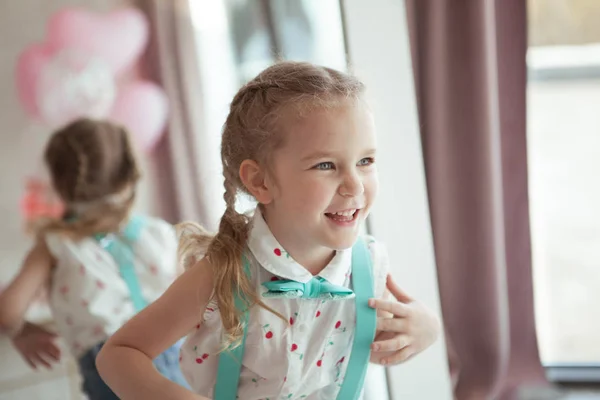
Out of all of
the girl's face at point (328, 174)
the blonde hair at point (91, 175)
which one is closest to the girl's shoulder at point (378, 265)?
the girl's face at point (328, 174)

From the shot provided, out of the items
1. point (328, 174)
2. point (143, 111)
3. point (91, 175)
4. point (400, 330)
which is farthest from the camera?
point (143, 111)

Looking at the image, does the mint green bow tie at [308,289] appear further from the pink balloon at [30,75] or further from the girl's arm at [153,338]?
the pink balloon at [30,75]

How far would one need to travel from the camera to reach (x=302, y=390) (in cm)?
104

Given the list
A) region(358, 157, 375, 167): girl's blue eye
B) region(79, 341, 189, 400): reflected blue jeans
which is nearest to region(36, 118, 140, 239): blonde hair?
region(79, 341, 189, 400): reflected blue jeans

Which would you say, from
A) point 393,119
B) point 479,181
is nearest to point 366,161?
point 393,119

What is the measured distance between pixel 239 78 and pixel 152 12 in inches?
10.7

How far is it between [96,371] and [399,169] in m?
0.76

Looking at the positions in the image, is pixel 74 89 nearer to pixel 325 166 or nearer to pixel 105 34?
pixel 105 34

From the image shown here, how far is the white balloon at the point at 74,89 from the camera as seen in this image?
1.68 m

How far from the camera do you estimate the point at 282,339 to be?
1009mm

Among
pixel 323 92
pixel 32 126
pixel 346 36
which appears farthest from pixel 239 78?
pixel 323 92

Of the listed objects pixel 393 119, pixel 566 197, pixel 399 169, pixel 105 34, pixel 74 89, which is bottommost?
pixel 566 197

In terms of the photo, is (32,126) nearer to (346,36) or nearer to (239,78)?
(239,78)

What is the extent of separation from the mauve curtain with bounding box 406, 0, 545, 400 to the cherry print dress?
637 mm
